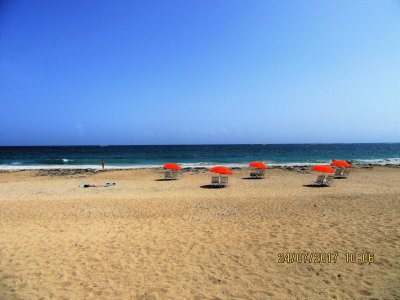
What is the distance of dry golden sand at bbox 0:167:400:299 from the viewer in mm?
5090

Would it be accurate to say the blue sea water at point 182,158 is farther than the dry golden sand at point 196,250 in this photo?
Yes

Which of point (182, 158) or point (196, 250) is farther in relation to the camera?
point (182, 158)

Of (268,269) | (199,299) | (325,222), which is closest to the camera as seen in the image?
(199,299)

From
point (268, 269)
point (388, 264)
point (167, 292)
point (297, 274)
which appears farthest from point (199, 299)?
point (388, 264)

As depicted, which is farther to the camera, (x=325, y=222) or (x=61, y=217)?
(x=61, y=217)

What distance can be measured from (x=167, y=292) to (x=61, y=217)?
6708 mm

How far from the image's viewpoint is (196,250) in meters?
6.75

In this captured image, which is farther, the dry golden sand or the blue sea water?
the blue sea water

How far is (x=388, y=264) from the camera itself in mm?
5809

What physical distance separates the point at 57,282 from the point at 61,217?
5199 millimetres

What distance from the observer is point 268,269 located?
5.78 meters

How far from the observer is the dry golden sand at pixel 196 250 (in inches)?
200

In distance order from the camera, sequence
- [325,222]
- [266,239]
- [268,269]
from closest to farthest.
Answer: [268,269] → [266,239] → [325,222]

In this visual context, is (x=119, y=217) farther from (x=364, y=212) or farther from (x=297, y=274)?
(x=364, y=212)
